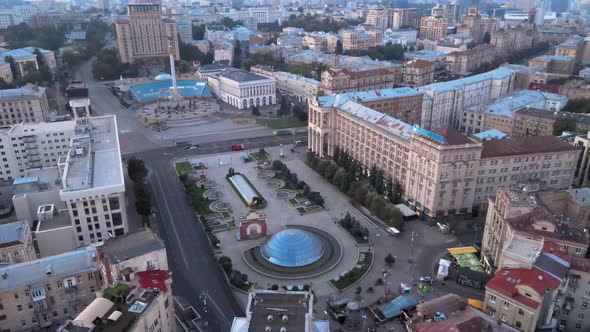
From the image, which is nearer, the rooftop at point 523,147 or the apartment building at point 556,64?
the rooftop at point 523,147

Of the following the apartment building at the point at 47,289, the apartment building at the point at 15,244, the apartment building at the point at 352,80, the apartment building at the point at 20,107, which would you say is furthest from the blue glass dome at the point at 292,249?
the apartment building at the point at 20,107

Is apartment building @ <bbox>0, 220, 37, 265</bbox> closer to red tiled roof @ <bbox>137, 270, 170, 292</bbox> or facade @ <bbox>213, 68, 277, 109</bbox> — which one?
red tiled roof @ <bbox>137, 270, 170, 292</bbox>

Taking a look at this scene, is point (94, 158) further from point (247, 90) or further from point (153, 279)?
point (247, 90)

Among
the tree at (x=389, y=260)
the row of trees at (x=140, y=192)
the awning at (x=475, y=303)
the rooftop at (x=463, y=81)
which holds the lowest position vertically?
the tree at (x=389, y=260)

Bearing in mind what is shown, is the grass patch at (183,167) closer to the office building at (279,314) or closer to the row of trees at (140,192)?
the row of trees at (140,192)

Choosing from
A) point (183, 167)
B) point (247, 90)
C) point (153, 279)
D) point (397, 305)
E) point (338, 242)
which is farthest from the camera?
point (247, 90)

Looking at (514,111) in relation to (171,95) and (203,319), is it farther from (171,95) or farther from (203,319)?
(171,95)

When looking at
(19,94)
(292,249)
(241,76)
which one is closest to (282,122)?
(241,76)
